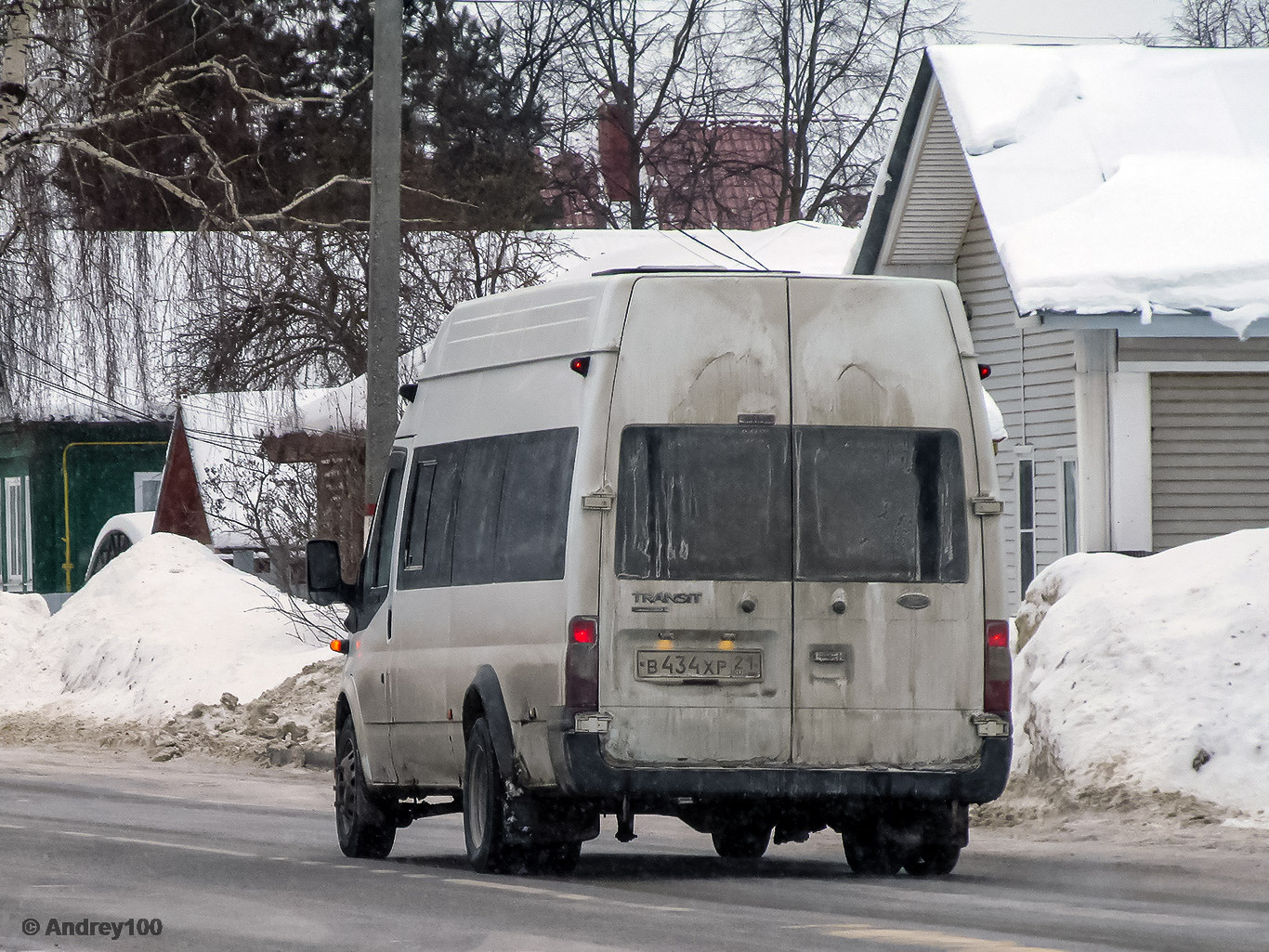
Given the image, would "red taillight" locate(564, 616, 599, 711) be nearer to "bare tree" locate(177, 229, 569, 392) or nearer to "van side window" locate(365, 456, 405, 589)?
"van side window" locate(365, 456, 405, 589)

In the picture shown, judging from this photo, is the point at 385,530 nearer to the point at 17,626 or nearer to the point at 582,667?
the point at 582,667

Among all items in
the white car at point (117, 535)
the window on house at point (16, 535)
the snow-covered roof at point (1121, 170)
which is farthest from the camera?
the window on house at point (16, 535)

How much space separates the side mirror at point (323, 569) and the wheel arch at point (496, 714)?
141 centimetres

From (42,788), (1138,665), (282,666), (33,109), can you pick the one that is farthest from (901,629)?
(33,109)

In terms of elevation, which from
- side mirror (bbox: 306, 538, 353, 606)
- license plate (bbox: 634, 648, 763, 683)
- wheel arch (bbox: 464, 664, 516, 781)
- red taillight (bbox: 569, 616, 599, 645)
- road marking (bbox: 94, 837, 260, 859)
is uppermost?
side mirror (bbox: 306, 538, 353, 606)

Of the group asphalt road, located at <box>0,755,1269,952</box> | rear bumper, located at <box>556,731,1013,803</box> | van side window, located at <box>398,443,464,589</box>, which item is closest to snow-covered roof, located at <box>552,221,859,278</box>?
asphalt road, located at <box>0,755,1269,952</box>

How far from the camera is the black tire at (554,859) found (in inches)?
418

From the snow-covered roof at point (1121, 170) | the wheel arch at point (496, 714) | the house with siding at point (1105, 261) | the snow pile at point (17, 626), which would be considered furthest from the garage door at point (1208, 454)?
the wheel arch at point (496, 714)

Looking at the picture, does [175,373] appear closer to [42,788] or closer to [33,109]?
[33,109]

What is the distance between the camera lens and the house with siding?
1941 cm

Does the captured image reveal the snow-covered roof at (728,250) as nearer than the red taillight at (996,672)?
No

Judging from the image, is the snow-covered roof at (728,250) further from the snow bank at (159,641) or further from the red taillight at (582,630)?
the red taillight at (582,630)

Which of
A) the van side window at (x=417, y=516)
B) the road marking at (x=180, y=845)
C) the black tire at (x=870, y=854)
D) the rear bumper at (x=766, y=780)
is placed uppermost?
the van side window at (x=417, y=516)

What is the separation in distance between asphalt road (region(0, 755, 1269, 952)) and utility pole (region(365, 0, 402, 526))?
14.3 feet
